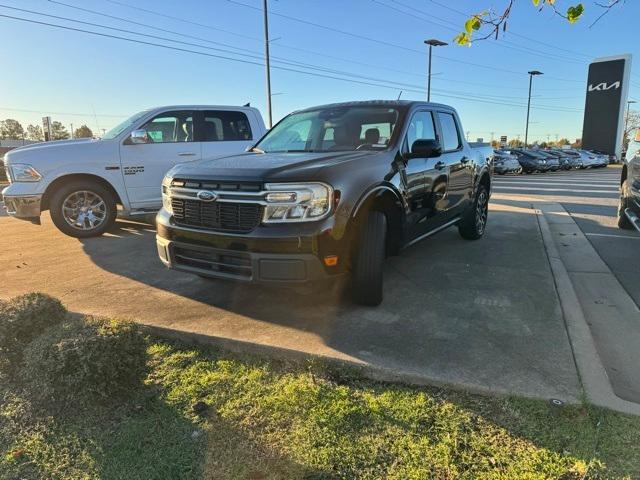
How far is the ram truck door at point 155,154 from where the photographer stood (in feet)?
23.5

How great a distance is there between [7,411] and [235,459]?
1.45m

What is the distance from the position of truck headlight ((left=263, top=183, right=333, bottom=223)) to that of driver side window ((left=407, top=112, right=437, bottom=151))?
4.91 feet

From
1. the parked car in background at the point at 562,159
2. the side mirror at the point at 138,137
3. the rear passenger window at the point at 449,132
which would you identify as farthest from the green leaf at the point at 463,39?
the parked car in background at the point at 562,159

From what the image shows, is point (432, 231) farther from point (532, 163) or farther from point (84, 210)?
point (532, 163)

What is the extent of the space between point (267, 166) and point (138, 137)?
4.13m

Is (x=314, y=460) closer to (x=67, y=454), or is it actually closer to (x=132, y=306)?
(x=67, y=454)

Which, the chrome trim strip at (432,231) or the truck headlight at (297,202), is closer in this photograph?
the truck headlight at (297,202)

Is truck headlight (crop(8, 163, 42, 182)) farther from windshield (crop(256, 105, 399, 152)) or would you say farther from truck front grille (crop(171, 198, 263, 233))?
truck front grille (crop(171, 198, 263, 233))

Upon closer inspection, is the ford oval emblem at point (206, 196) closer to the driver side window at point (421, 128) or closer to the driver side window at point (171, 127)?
the driver side window at point (421, 128)

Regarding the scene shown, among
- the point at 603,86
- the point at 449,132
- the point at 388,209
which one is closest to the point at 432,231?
the point at 388,209

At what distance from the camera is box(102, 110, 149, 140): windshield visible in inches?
286

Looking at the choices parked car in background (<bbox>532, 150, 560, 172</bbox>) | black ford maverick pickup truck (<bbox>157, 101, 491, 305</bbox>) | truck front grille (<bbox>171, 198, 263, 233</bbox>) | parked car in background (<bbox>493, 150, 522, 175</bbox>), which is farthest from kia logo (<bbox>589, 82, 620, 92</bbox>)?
truck front grille (<bbox>171, 198, 263, 233</bbox>)

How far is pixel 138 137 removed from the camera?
7.05 meters

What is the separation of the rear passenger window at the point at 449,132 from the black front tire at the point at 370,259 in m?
2.14
